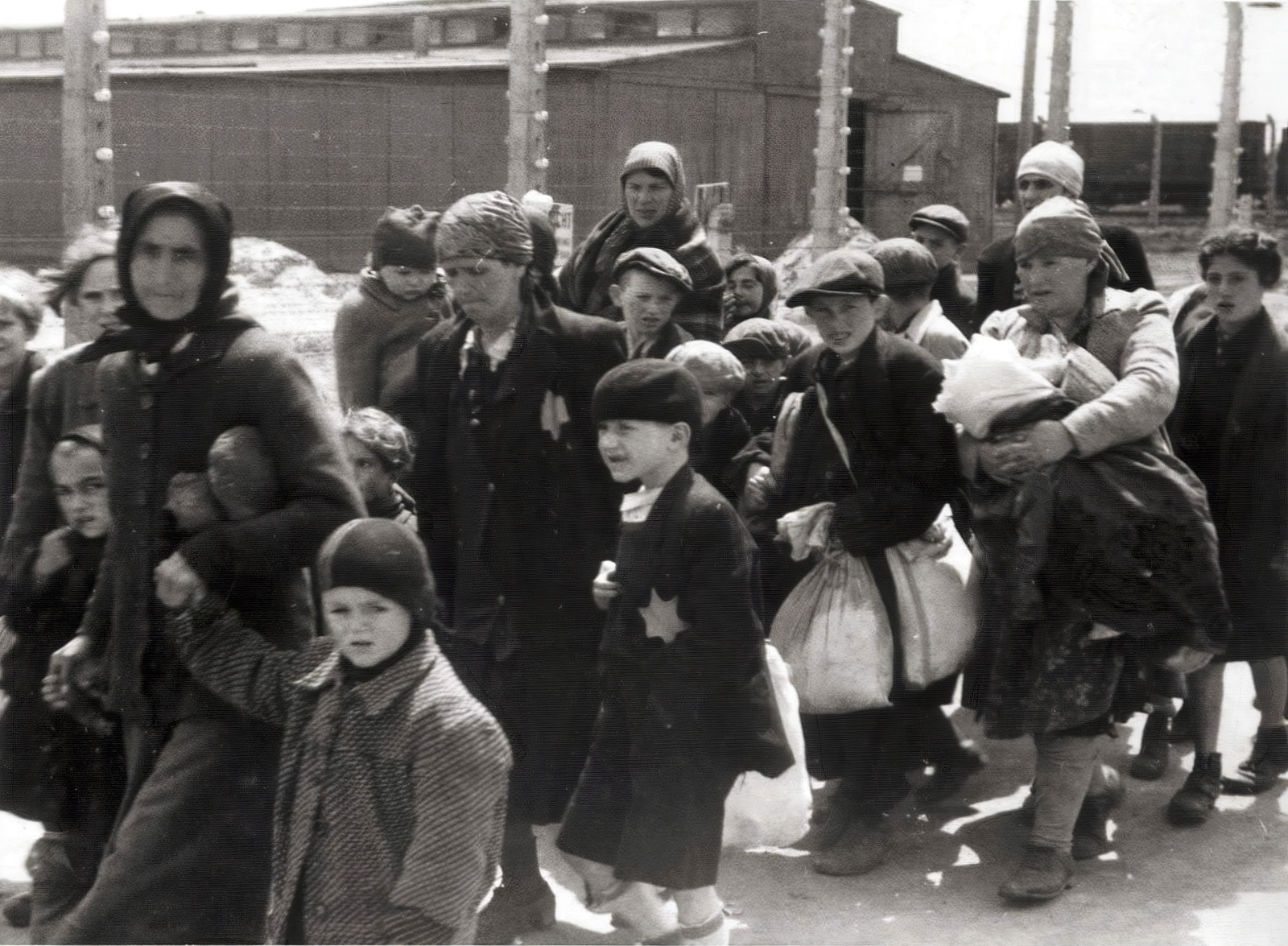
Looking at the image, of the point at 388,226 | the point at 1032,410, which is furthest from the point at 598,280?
the point at 1032,410

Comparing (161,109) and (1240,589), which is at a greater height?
(161,109)

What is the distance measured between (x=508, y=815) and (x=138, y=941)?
130 centimetres

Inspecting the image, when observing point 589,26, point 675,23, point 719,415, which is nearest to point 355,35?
point 589,26

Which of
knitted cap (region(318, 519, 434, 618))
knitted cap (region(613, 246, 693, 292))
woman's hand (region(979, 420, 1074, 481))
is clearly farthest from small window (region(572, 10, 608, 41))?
knitted cap (region(318, 519, 434, 618))

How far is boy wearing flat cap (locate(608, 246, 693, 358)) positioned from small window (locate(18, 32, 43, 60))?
19022mm

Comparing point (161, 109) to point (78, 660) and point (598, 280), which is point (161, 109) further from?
point (78, 660)

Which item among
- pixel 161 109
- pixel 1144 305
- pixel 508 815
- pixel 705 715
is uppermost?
pixel 161 109

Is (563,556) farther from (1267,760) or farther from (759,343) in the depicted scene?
(1267,760)

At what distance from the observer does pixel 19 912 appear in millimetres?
4289

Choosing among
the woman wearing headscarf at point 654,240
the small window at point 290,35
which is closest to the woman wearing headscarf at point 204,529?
the woman wearing headscarf at point 654,240

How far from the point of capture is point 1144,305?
450 cm

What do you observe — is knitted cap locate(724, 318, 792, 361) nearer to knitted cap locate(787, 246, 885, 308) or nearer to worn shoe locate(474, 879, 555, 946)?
knitted cap locate(787, 246, 885, 308)

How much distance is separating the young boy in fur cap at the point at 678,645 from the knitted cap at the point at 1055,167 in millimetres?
2770

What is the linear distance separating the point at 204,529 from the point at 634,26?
1604 centimetres
